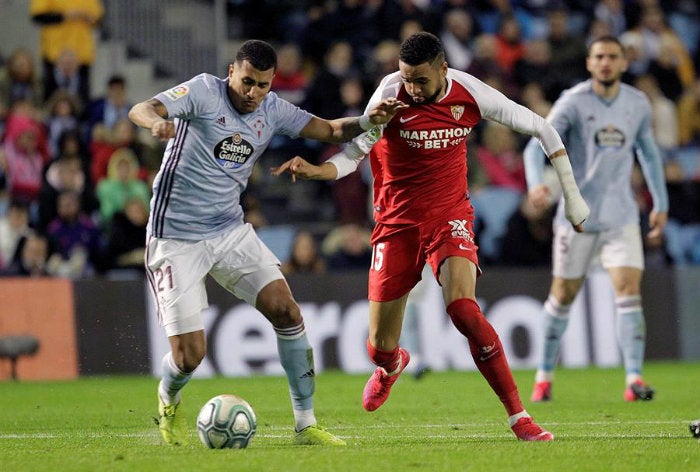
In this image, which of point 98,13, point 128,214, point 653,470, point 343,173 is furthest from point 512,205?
point 653,470

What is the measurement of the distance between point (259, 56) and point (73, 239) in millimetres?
8178

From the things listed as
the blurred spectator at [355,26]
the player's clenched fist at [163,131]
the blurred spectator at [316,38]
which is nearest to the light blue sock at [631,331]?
the player's clenched fist at [163,131]

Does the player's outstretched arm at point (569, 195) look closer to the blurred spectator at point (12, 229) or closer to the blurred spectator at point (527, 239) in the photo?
the blurred spectator at point (527, 239)

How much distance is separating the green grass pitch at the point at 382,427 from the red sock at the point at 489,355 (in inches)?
10.5

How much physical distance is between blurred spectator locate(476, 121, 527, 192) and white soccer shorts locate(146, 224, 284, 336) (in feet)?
30.1

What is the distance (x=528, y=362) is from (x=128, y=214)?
4.92 metres

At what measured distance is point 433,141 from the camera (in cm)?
824

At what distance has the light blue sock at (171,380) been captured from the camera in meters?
7.96

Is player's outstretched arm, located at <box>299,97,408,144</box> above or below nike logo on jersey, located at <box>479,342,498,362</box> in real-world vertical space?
above

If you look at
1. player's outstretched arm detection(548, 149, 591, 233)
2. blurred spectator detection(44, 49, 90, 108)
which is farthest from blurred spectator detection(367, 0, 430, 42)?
player's outstretched arm detection(548, 149, 591, 233)

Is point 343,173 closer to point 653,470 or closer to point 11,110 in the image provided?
point 653,470

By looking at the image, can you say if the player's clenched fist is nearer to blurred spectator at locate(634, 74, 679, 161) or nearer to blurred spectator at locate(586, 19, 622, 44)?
blurred spectator at locate(634, 74, 679, 161)

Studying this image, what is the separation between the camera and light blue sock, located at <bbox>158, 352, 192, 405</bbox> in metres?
7.96

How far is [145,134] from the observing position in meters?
17.1
